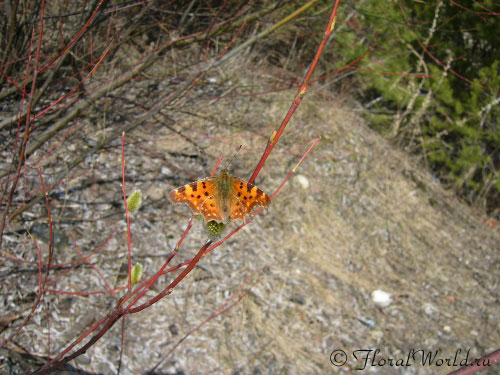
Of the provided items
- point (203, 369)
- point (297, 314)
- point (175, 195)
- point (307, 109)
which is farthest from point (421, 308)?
point (175, 195)

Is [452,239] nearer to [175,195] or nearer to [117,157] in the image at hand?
[117,157]

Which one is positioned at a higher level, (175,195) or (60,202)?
(175,195)

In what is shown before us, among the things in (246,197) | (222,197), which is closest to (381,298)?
(246,197)

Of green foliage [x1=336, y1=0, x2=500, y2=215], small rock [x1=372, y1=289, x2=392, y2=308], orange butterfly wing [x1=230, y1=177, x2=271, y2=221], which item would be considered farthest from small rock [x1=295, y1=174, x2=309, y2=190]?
orange butterfly wing [x1=230, y1=177, x2=271, y2=221]

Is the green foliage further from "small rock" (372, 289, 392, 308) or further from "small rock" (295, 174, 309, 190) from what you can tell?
"small rock" (372, 289, 392, 308)

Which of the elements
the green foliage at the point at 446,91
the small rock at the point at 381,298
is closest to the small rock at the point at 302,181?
the small rock at the point at 381,298

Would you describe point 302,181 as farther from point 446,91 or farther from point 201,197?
point 201,197
